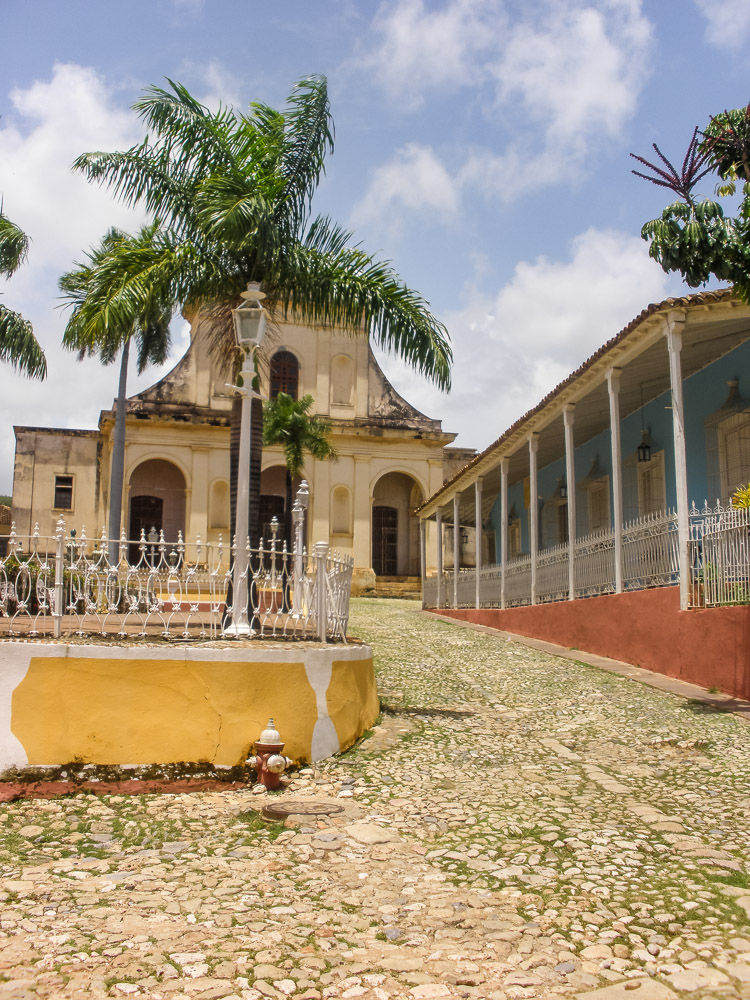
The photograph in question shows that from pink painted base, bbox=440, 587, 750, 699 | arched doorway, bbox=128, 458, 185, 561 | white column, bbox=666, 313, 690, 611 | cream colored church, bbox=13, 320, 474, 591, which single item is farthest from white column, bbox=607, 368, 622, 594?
arched doorway, bbox=128, 458, 185, 561

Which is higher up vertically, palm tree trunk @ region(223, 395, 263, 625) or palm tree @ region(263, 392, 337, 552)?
palm tree @ region(263, 392, 337, 552)

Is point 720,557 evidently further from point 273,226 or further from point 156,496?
point 156,496

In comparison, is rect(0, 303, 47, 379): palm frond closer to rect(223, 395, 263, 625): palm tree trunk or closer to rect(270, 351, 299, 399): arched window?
rect(223, 395, 263, 625): palm tree trunk

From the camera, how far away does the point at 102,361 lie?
2108 centimetres

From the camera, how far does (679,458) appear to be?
9469 millimetres

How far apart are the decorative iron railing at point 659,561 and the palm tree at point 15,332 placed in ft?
29.5

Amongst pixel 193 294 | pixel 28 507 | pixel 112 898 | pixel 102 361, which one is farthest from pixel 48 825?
pixel 28 507

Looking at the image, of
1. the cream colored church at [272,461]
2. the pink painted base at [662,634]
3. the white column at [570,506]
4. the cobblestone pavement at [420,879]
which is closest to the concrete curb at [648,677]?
the pink painted base at [662,634]

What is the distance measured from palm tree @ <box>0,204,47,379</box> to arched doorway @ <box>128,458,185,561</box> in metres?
13.2

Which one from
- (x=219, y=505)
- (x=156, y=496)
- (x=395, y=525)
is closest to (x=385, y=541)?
(x=395, y=525)

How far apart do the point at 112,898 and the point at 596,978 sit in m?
2.14

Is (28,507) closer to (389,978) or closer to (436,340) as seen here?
(436,340)

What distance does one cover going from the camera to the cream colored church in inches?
1085

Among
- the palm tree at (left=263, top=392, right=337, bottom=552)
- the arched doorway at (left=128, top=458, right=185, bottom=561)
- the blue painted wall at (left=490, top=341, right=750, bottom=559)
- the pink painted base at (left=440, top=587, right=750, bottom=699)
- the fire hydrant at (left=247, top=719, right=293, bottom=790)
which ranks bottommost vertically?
the fire hydrant at (left=247, top=719, right=293, bottom=790)
